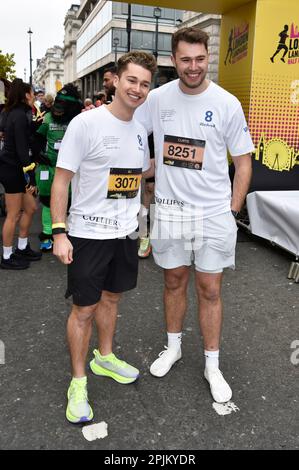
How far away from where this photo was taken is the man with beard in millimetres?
4984

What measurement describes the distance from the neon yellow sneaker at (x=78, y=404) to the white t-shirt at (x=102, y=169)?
2.78 feet

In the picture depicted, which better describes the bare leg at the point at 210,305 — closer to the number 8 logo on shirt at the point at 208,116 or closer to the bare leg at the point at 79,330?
the bare leg at the point at 79,330

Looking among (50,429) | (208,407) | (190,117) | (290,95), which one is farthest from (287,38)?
(50,429)

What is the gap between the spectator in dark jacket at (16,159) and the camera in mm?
4531

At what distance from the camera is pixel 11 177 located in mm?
4590

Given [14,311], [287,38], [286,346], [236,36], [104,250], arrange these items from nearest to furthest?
1. [104,250]
2. [286,346]
3. [14,311]
4. [287,38]
5. [236,36]

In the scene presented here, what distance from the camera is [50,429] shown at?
2.31 metres

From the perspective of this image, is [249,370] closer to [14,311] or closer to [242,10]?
[14,311]

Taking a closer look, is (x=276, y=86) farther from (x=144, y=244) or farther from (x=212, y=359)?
(x=212, y=359)

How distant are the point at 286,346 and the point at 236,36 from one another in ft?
16.1

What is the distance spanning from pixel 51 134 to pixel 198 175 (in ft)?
10.0

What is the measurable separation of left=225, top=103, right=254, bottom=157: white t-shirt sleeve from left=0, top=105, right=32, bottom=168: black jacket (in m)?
2.62

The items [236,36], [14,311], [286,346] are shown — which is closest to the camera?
[286,346]

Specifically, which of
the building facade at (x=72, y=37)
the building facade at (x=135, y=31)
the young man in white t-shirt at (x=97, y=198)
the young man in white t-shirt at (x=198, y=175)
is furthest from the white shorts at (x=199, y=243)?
the building facade at (x=72, y=37)
